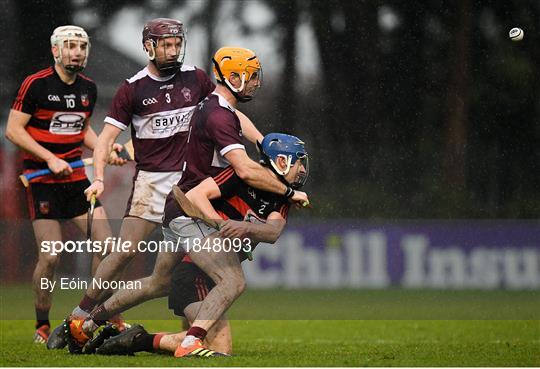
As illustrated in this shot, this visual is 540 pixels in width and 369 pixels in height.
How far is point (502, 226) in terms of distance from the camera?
13039 millimetres


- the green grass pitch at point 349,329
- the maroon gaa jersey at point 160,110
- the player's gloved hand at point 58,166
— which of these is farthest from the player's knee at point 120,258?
the player's gloved hand at point 58,166

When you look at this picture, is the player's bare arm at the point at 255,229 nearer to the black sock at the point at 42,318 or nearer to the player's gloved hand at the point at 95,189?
the player's gloved hand at the point at 95,189

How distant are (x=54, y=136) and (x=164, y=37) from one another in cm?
149

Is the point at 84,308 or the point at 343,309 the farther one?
the point at 343,309

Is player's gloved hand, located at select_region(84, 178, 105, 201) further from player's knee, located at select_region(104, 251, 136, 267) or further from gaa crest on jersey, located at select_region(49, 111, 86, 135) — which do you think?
gaa crest on jersey, located at select_region(49, 111, 86, 135)

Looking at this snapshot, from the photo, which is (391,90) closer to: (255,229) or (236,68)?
(236,68)

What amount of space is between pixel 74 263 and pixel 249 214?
5475 mm

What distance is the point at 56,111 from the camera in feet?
27.5

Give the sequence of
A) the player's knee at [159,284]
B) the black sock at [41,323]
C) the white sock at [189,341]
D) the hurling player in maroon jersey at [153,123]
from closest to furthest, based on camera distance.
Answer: the white sock at [189,341], the player's knee at [159,284], the hurling player in maroon jersey at [153,123], the black sock at [41,323]

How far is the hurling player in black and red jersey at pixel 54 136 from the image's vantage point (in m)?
Result: 8.30

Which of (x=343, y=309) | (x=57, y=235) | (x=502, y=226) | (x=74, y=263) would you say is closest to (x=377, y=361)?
(x=57, y=235)

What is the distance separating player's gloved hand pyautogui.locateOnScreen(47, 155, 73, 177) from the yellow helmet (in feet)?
6.27

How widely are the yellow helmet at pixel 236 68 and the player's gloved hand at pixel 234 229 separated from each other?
28.0 inches

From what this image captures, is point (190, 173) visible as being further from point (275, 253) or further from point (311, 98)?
point (311, 98)
